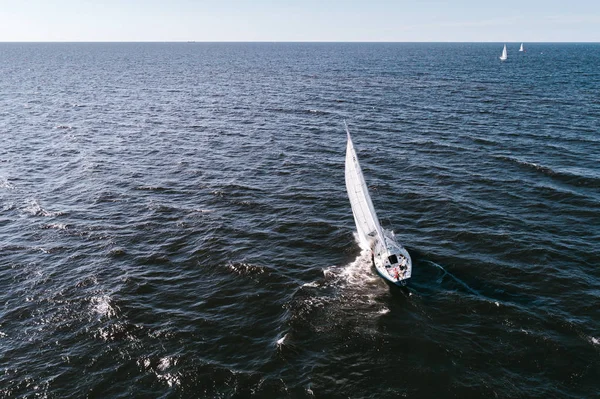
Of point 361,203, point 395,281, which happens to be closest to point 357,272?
point 395,281

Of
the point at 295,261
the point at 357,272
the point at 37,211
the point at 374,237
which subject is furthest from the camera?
the point at 37,211

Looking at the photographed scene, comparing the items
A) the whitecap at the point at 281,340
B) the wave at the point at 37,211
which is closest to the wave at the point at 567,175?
the whitecap at the point at 281,340

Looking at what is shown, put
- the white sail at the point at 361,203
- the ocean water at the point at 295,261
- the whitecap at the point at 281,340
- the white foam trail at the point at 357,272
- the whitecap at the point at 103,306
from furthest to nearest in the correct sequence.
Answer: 1. the white sail at the point at 361,203
2. the white foam trail at the point at 357,272
3. the whitecap at the point at 103,306
4. the whitecap at the point at 281,340
5. the ocean water at the point at 295,261

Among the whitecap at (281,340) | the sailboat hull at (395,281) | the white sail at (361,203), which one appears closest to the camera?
the whitecap at (281,340)

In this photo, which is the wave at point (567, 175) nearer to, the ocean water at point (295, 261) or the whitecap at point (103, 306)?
the ocean water at point (295, 261)

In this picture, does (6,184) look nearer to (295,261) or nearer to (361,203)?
(295,261)

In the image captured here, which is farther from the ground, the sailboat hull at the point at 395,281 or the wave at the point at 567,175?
the wave at the point at 567,175

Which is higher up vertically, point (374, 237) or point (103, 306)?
point (374, 237)

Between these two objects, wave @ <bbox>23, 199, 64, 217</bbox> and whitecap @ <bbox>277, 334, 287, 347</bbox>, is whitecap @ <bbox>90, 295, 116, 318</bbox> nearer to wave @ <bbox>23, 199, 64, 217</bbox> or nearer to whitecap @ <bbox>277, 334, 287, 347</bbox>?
whitecap @ <bbox>277, 334, 287, 347</bbox>

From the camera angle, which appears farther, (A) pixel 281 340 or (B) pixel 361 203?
(B) pixel 361 203
